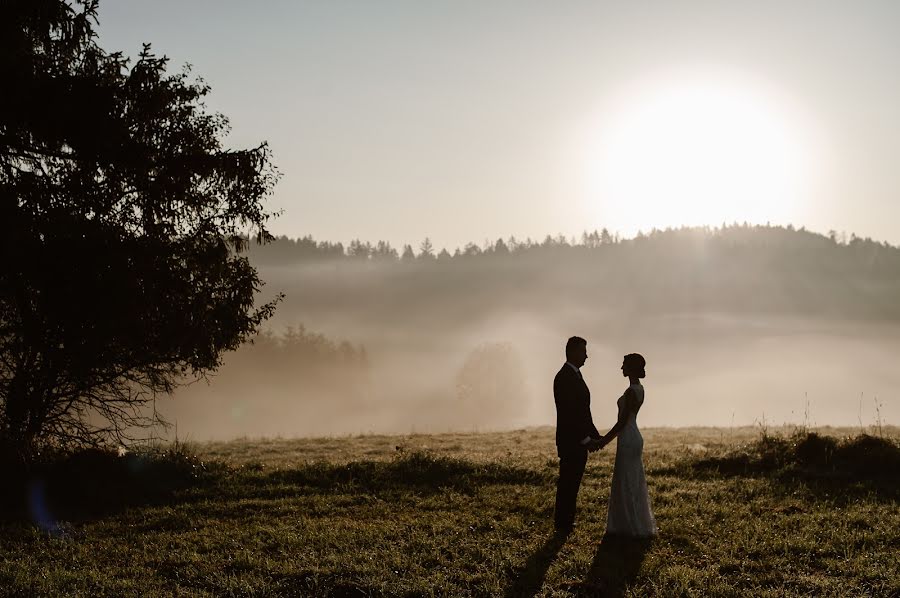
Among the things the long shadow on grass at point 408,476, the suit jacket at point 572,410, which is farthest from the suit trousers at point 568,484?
the long shadow on grass at point 408,476

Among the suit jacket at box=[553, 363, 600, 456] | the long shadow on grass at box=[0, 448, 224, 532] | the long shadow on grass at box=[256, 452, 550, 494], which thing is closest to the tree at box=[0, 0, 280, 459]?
the long shadow on grass at box=[0, 448, 224, 532]

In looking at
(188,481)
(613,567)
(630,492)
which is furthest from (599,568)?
(188,481)

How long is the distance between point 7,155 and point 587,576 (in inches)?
513

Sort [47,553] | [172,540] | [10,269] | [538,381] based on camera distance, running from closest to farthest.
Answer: [47,553]
[172,540]
[10,269]
[538,381]

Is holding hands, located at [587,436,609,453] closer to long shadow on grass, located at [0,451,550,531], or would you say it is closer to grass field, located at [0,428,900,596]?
grass field, located at [0,428,900,596]

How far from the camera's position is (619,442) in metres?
11.0

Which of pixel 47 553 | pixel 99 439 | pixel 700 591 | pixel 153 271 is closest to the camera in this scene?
pixel 700 591

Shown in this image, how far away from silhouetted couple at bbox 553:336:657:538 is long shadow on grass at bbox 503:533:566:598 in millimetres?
A: 714

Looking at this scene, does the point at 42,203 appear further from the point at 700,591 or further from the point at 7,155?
the point at 700,591

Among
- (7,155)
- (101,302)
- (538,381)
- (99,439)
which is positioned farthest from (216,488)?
(538,381)

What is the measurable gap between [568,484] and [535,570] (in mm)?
2217

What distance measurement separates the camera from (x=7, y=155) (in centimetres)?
1340

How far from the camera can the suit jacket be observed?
10758 mm

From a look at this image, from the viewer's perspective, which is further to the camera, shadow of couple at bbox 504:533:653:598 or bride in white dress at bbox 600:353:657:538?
bride in white dress at bbox 600:353:657:538
